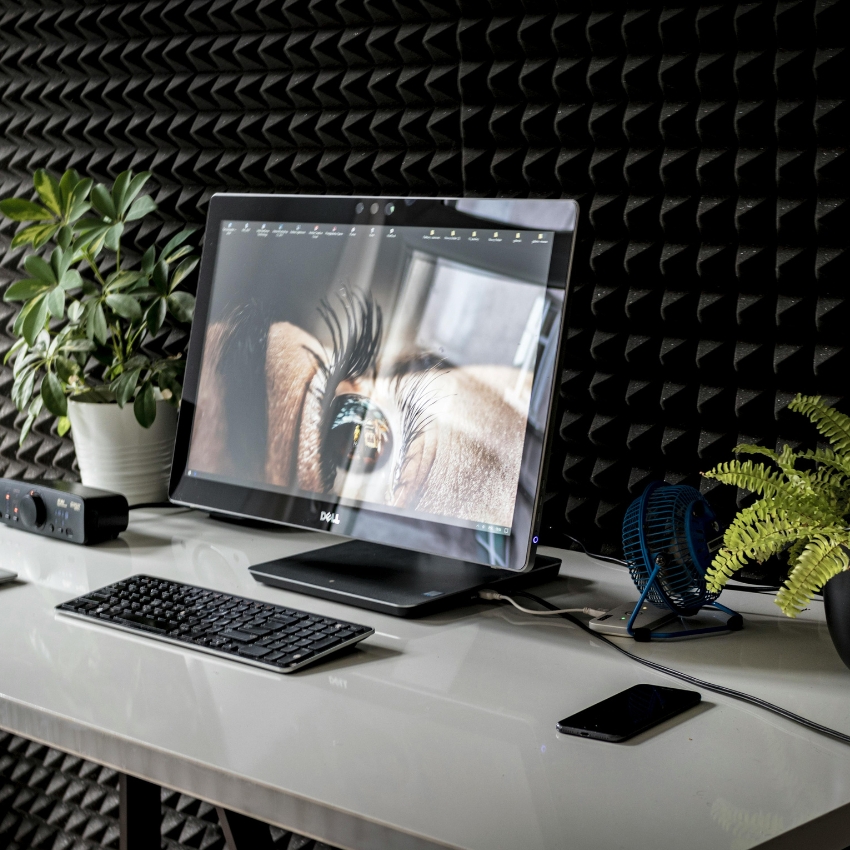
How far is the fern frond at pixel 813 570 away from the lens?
87 centimetres

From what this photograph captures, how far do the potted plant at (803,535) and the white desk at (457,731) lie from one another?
91mm

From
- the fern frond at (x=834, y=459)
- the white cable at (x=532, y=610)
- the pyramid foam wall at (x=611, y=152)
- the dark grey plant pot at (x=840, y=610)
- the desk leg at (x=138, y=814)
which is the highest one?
the pyramid foam wall at (x=611, y=152)

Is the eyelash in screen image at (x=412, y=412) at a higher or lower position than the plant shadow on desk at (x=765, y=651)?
higher

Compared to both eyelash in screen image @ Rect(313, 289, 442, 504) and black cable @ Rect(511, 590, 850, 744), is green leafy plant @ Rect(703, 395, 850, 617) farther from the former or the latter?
eyelash in screen image @ Rect(313, 289, 442, 504)

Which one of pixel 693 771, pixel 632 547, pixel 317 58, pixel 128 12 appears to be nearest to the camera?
pixel 693 771

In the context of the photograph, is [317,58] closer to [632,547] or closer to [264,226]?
[264,226]

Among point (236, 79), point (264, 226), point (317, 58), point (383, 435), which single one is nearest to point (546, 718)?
point (383, 435)

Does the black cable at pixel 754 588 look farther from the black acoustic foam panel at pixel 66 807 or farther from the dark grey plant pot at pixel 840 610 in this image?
the black acoustic foam panel at pixel 66 807

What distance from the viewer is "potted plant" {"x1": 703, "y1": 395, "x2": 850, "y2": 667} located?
0.88 meters

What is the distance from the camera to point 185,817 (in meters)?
1.85

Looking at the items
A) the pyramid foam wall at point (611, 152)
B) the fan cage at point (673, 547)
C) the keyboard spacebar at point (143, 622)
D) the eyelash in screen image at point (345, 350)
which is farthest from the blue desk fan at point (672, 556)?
the keyboard spacebar at point (143, 622)

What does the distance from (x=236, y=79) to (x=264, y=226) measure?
18.5 inches

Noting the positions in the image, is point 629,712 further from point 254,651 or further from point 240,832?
point 240,832

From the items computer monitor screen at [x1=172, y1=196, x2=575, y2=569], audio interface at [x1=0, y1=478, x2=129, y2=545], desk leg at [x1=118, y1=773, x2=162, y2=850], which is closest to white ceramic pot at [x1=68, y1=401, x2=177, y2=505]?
audio interface at [x1=0, y1=478, x2=129, y2=545]
